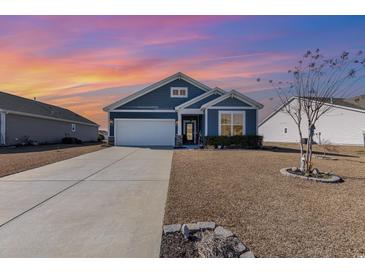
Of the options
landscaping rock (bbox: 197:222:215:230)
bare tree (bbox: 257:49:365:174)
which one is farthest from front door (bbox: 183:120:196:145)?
landscaping rock (bbox: 197:222:215:230)

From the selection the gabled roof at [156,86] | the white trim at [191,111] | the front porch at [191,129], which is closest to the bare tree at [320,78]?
the white trim at [191,111]

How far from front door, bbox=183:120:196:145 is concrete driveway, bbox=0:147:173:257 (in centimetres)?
1596

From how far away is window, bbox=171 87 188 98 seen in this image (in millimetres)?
23000

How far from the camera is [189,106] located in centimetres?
2181

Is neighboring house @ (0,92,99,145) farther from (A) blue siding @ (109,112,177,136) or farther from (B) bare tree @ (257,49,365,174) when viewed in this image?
(B) bare tree @ (257,49,365,174)

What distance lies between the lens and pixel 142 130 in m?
22.9

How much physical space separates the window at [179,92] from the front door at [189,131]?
2.42m

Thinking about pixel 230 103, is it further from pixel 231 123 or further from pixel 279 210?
pixel 279 210

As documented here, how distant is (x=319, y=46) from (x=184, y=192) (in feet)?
26.8

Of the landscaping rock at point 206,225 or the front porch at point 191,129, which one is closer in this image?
the landscaping rock at point 206,225

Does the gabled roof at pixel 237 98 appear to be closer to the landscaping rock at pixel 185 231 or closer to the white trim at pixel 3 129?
the white trim at pixel 3 129

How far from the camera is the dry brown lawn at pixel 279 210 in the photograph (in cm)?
354
